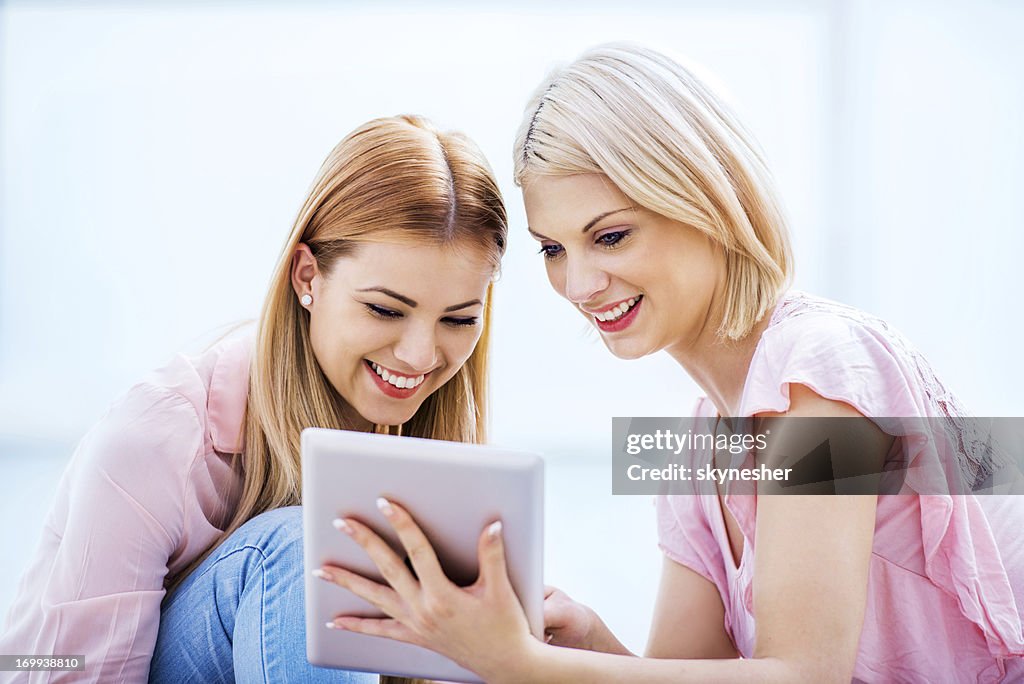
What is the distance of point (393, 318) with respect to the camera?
1.34 m

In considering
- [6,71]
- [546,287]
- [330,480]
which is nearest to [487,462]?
[330,480]

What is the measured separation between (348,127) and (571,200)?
333 cm

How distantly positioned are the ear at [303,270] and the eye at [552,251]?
0.32 m

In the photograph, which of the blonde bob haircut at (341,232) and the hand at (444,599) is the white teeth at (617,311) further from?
the hand at (444,599)

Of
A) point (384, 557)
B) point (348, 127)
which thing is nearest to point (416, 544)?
point (384, 557)

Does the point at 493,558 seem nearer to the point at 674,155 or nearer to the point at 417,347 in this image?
the point at 417,347

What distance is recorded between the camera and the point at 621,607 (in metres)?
2.82

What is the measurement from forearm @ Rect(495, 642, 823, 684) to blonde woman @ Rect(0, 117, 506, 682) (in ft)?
0.84

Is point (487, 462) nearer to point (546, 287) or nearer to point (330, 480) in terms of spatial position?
point (330, 480)

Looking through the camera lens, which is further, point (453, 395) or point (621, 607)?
point (621, 607)

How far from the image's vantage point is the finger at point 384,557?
987mm

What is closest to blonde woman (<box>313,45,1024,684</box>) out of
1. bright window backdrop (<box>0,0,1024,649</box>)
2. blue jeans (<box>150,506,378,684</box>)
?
blue jeans (<box>150,506,378,684</box>)

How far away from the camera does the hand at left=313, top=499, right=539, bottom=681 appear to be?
98 centimetres

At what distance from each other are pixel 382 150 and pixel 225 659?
0.68 meters
